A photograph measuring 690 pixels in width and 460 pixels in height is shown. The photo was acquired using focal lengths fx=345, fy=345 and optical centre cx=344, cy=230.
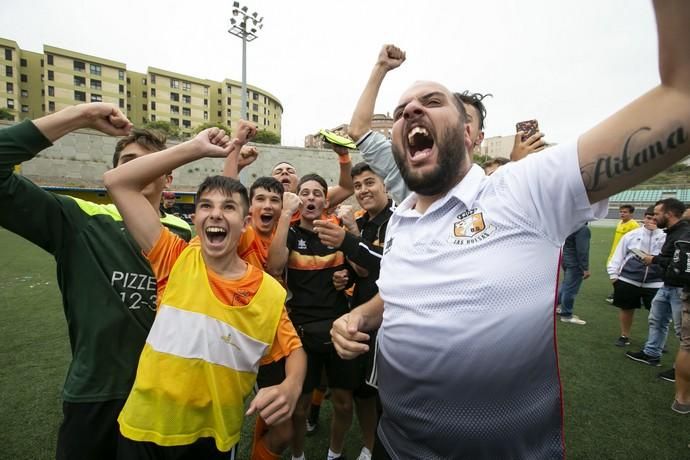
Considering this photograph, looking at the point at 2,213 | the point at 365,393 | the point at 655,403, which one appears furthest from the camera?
the point at 655,403

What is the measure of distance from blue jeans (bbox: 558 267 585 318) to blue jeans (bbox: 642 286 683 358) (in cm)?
156

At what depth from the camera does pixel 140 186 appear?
74.2 inches

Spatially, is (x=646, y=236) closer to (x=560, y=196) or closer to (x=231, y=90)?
(x=560, y=196)

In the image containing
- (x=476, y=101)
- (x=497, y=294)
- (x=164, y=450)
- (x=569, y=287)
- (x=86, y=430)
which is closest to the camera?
(x=497, y=294)

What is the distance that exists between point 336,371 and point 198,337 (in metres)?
1.54

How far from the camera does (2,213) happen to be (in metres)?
1.69

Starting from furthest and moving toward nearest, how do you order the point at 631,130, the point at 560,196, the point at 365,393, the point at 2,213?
the point at 365,393 → the point at 2,213 → the point at 560,196 → the point at 631,130

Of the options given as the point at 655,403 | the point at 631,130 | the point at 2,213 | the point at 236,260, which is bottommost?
the point at 655,403

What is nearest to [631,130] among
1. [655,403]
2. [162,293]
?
[162,293]

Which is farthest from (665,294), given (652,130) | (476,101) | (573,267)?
(652,130)

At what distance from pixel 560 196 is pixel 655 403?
177 inches

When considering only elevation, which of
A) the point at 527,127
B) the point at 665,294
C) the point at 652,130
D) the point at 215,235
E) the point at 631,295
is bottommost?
the point at 631,295

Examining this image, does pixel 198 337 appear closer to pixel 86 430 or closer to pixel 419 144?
pixel 86 430

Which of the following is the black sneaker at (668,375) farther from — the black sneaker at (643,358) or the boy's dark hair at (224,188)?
the boy's dark hair at (224,188)
